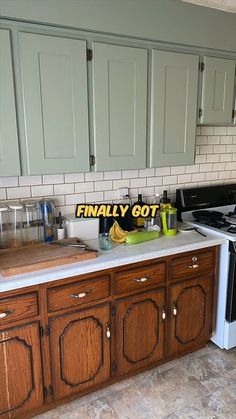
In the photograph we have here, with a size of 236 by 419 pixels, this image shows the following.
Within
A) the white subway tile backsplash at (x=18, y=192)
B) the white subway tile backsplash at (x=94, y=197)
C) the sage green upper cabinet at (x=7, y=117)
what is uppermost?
the sage green upper cabinet at (x=7, y=117)

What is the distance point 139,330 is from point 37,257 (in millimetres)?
794

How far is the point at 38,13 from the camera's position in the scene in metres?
1.50

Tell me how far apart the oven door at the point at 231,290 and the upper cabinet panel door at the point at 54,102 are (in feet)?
3.84

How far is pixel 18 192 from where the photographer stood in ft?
6.51

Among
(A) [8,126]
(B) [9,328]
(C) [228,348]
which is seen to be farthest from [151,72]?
(C) [228,348]

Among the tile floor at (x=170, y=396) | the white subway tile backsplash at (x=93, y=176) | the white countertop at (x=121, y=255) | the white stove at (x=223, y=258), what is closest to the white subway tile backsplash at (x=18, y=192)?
the white subway tile backsplash at (x=93, y=176)

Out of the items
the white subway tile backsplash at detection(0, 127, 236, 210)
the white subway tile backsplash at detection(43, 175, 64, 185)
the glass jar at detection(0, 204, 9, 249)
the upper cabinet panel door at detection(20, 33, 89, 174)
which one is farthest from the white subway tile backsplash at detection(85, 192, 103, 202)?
the glass jar at detection(0, 204, 9, 249)

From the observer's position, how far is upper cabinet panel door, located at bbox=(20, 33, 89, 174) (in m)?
1.56

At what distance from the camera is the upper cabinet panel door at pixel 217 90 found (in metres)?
2.10

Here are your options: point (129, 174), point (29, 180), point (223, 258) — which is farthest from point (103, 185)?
point (223, 258)

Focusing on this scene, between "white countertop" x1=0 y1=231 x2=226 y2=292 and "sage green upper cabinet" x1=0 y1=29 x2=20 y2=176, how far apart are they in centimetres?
56

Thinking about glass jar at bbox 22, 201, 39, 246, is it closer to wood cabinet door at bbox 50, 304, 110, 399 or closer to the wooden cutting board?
the wooden cutting board

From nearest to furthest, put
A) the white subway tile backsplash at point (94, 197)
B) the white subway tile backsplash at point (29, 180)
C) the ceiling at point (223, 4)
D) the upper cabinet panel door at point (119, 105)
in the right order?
the upper cabinet panel door at point (119, 105)
the white subway tile backsplash at point (29, 180)
the ceiling at point (223, 4)
the white subway tile backsplash at point (94, 197)

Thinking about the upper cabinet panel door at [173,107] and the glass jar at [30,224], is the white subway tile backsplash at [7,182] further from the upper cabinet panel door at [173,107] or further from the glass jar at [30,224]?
the upper cabinet panel door at [173,107]
